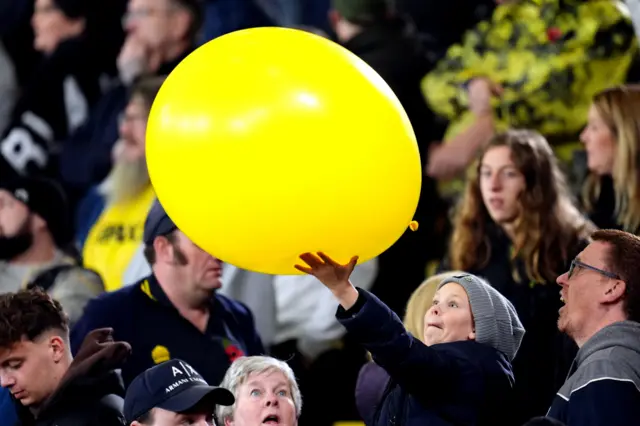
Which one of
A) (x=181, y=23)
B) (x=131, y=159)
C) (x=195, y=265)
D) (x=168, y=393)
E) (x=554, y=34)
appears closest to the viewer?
(x=168, y=393)

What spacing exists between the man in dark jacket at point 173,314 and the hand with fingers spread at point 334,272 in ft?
4.72

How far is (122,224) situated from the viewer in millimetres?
7266

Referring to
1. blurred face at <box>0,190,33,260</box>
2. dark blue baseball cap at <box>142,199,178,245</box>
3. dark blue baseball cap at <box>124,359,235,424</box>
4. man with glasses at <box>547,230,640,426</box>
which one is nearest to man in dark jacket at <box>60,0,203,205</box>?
blurred face at <box>0,190,33,260</box>

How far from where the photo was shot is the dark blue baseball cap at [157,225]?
554 cm

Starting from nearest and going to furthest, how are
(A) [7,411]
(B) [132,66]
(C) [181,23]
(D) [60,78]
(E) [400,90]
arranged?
(A) [7,411] → (E) [400,90] → (C) [181,23] → (B) [132,66] → (D) [60,78]

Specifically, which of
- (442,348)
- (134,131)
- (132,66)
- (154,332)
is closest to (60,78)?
(132,66)

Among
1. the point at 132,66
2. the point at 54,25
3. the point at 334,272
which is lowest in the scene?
the point at 54,25

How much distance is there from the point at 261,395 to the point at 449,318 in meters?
0.62

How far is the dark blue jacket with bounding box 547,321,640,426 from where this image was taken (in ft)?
13.0

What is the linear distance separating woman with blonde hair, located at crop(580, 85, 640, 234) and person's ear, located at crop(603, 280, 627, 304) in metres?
1.35

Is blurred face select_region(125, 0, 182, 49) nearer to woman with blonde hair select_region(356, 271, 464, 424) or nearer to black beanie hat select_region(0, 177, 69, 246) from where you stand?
black beanie hat select_region(0, 177, 69, 246)

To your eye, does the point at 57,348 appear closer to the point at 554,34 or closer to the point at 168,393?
the point at 168,393

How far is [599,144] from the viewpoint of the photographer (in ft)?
19.2

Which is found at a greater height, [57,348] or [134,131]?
[57,348]
